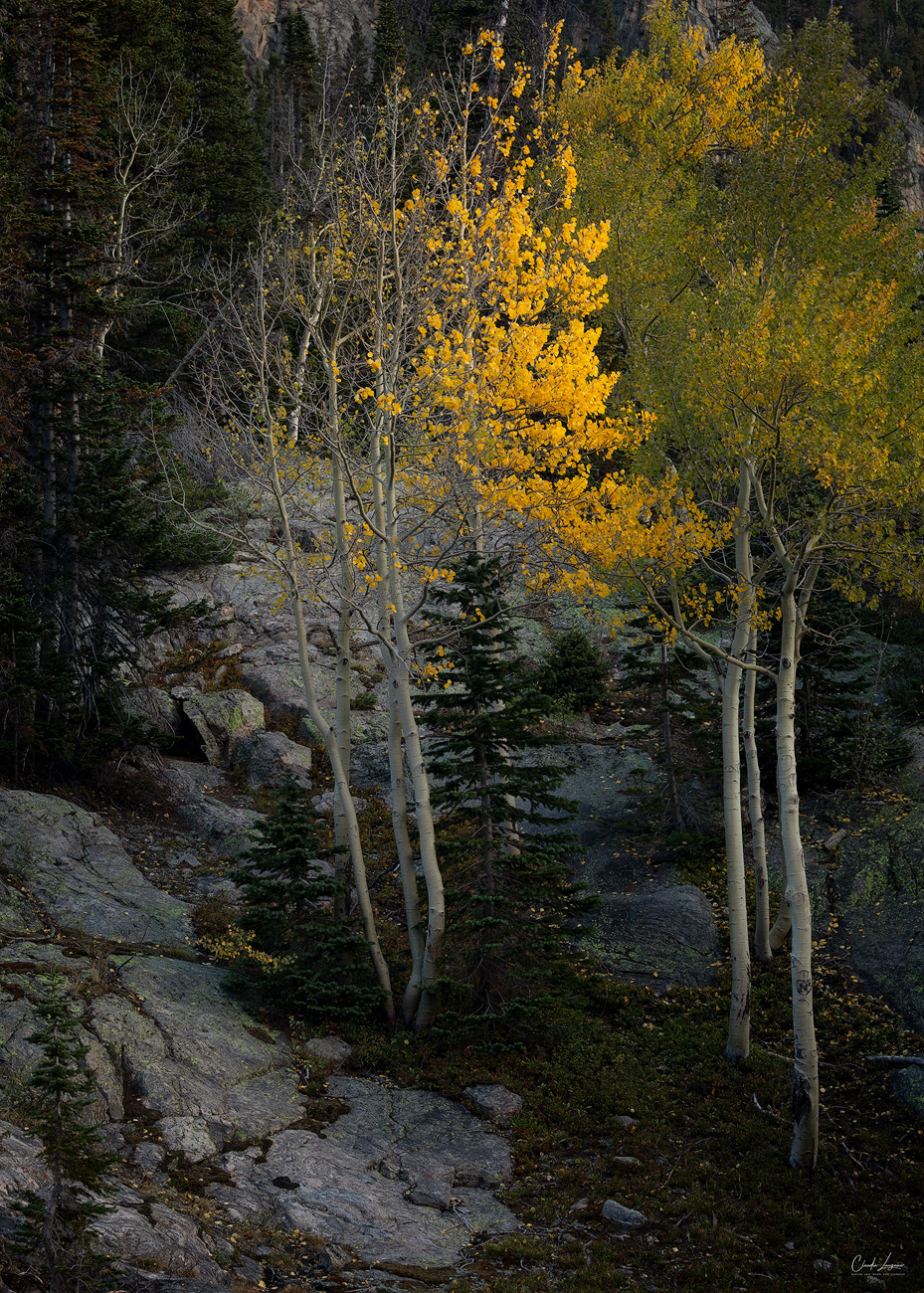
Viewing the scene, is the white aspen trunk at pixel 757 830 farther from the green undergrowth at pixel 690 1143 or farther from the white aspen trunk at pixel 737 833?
the white aspen trunk at pixel 737 833

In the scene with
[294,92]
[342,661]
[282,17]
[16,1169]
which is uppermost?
[282,17]

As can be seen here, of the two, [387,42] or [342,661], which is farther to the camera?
[387,42]

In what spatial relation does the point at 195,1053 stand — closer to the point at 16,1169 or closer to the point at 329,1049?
the point at 329,1049

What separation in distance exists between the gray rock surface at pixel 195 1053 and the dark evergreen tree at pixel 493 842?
2649 mm

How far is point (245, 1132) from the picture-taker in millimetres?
8727

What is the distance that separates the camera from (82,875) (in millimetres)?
12703

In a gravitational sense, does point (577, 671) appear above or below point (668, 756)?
above

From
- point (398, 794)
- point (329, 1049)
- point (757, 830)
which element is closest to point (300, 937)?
point (329, 1049)

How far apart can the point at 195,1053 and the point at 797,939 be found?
23.2ft

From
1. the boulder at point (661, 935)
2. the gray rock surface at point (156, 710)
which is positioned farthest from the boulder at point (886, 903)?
A: the gray rock surface at point (156, 710)

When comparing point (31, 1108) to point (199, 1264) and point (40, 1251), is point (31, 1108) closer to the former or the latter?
point (199, 1264)

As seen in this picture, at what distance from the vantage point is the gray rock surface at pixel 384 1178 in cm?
759

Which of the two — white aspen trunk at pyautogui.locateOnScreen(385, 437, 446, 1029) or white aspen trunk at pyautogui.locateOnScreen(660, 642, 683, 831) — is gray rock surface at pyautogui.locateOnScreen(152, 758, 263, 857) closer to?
white aspen trunk at pyautogui.locateOnScreen(385, 437, 446, 1029)

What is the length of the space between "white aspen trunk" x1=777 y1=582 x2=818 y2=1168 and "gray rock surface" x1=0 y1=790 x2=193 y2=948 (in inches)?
332
